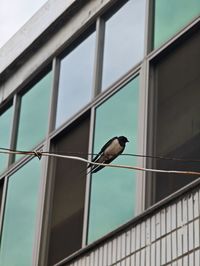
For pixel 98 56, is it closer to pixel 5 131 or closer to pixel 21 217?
pixel 21 217

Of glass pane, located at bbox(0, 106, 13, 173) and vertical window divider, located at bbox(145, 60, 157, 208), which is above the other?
glass pane, located at bbox(0, 106, 13, 173)

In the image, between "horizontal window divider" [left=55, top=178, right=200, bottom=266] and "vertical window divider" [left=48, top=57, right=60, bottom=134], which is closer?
"horizontal window divider" [left=55, top=178, right=200, bottom=266]

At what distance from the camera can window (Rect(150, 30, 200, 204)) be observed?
8.99 meters

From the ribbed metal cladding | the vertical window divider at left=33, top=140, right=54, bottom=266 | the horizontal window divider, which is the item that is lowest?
the ribbed metal cladding

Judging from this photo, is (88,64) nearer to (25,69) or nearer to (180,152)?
(25,69)

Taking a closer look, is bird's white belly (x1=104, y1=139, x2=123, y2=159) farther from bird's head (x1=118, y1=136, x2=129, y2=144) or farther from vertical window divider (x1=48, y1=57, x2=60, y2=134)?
vertical window divider (x1=48, y1=57, x2=60, y2=134)

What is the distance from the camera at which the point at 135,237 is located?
8.70 m

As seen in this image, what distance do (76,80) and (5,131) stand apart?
6.88ft

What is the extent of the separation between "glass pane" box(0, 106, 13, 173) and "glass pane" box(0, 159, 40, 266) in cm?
75

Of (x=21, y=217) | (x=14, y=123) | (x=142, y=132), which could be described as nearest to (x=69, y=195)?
(x=21, y=217)

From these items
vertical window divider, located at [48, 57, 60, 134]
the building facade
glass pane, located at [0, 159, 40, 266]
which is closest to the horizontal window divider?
the building facade

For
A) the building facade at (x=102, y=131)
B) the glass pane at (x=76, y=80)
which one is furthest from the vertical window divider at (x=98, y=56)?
the glass pane at (x=76, y=80)

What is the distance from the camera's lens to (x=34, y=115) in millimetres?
12812

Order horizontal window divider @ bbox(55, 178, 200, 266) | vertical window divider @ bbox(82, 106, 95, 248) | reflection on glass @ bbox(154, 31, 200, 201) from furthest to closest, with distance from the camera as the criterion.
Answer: vertical window divider @ bbox(82, 106, 95, 248) < reflection on glass @ bbox(154, 31, 200, 201) < horizontal window divider @ bbox(55, 178, 200, 266)
